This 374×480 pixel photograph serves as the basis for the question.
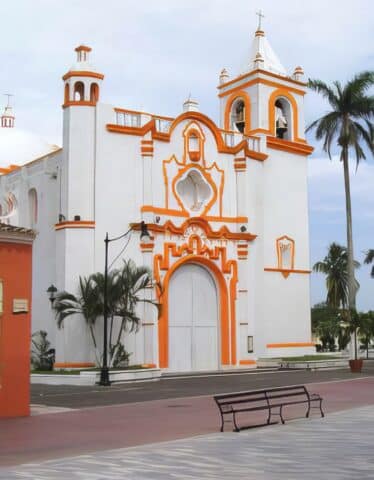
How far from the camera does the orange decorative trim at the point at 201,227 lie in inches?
1262

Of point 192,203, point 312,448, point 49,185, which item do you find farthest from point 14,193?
point 312,448

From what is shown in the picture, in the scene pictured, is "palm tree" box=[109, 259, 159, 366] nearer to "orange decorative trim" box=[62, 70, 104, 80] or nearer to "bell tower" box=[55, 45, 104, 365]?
"bell tower" box=[55, 45, 104, 365]

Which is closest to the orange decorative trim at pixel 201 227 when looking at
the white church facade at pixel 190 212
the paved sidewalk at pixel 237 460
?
the white church facade at pixel 190 212

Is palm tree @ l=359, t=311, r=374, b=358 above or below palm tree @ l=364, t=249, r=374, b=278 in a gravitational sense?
below

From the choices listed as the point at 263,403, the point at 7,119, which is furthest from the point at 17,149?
the point at 263,403

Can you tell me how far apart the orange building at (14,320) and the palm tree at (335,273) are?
1600 inches

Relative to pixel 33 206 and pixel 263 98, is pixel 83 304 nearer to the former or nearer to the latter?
pixel 33 206

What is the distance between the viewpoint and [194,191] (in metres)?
34.9

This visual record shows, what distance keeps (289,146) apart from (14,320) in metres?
25.0

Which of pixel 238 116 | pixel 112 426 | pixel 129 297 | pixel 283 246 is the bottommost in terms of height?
pixel 112 426

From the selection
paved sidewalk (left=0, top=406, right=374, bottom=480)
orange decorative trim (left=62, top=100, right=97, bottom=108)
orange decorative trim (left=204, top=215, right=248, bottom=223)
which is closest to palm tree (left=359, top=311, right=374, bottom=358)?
orange decorative trim (left=204, top=215, right=248, bottom=223)

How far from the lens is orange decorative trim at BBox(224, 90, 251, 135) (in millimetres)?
38344

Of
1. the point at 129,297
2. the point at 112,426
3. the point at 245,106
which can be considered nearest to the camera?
the point at 112,426

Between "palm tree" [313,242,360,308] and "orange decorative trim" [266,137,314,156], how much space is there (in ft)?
55.7
